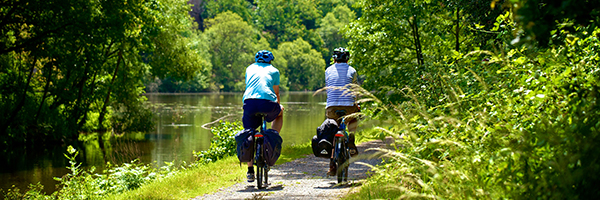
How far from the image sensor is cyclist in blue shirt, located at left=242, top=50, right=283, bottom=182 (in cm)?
627

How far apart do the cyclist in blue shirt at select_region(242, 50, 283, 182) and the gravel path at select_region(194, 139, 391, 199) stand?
36cm

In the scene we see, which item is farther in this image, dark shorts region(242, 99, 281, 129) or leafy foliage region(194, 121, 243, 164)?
leafy foliage region(194, 121, 243, 164)

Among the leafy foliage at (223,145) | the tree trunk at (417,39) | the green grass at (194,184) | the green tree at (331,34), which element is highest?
the green tree at (331,34)

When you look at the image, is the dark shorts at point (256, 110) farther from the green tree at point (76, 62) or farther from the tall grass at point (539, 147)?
the green tree at point (76, 62)

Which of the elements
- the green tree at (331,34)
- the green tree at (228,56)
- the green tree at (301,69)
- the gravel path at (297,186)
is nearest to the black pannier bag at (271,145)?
the gravel path at (297,186)

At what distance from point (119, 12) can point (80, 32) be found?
1297 mm

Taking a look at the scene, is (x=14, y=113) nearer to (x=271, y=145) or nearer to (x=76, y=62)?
(x=76, y=62)

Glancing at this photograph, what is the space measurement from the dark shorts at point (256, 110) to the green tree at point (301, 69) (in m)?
82.6

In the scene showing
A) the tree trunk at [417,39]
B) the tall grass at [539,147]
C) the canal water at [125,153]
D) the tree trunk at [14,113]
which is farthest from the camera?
the tree trunk at [14,113]

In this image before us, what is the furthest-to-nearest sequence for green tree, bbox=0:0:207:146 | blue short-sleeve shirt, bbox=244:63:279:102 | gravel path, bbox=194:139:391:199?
green tree, bbox=0:0:207:146 → blue short-sleeve shirt, bbox=244:63:279:102 → gravel path, bbox=194:139:391:199

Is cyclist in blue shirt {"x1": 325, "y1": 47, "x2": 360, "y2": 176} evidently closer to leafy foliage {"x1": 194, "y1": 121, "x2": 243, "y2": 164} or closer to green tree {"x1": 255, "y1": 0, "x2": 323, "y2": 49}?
leafy foliage {"x1": 194, "y1": 121, "x2": 243, "y2": 164}

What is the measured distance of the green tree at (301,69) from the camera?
3556 inches

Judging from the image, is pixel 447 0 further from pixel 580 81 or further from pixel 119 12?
pixel 119 12

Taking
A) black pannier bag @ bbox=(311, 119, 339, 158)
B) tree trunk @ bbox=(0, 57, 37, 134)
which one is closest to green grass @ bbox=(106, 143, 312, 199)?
black pannier bag @ bbox=(311, 119, 339, 158)
